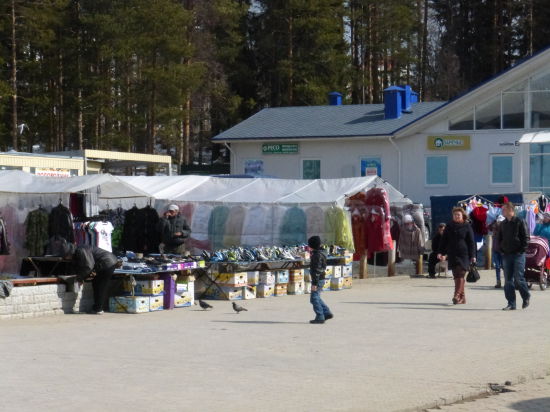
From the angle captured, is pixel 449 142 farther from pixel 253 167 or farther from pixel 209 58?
pixel 209 58

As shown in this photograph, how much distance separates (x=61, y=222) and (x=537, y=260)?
1033 cm

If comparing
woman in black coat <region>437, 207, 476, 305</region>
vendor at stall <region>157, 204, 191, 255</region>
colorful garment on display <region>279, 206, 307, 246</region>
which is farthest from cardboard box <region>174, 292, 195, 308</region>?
colorful garment on display <region>279, 206, 307, 246</region>

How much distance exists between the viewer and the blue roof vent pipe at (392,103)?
44219 mm

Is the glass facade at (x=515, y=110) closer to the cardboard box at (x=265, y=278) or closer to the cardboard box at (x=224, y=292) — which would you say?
the cardboard box at (x=265, y=278)

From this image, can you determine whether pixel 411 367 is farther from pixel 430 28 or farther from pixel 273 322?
pixel 430 28

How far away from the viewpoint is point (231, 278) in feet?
65.4

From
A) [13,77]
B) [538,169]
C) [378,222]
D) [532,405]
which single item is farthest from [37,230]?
[13,77]

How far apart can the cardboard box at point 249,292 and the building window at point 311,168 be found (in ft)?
79.2

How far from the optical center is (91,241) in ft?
72.2

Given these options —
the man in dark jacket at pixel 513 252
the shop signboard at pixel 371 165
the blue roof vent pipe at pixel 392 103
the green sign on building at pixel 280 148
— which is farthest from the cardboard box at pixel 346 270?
the blue roof vent pipe at pixel 392 103

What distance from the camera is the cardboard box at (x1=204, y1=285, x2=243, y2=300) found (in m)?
19.9

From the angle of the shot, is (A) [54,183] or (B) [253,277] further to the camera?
(A) [54,183]

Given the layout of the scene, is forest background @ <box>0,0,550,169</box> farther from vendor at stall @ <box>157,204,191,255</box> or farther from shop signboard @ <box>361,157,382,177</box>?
vendor at stall @ <box>157,204,191,255</box>

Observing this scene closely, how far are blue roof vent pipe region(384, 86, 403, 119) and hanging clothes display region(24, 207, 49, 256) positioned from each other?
989 inches
